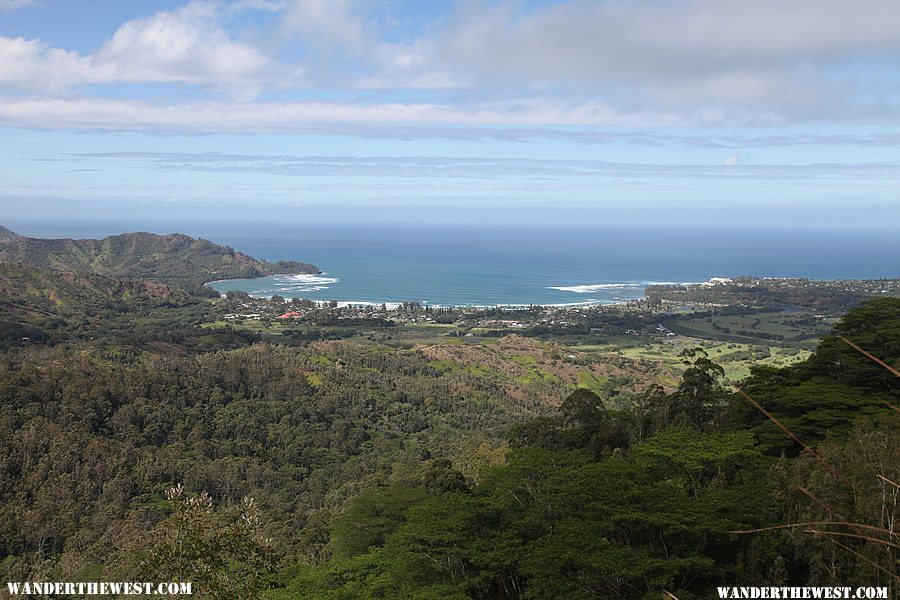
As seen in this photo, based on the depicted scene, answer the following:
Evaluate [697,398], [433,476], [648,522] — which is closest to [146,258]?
[433,476]

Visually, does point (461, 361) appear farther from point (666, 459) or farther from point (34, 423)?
point (666, 459)

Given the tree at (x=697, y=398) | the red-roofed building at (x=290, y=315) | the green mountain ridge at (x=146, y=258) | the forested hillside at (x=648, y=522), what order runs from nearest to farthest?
the forested hillside at (x=648, y=522) < the tree at (x=697, y=398) < the red-roofed building at (x=290, y=315) < the green mountain ridge at (x=146, y=258)

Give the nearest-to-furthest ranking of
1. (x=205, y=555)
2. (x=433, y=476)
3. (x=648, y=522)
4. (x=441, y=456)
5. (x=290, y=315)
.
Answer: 1. (x=205, y=555)
2. (x=648, y=522)
3. (x=433, y=476)
4. (x=441, y=456)
5. (x=290, y=315)

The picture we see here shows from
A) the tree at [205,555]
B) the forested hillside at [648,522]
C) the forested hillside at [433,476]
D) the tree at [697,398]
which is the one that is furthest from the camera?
the tree at [697,398]

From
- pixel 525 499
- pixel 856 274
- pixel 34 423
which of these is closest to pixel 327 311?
pixel 34 423

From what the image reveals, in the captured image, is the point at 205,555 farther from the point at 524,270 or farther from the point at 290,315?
the point at 524,270

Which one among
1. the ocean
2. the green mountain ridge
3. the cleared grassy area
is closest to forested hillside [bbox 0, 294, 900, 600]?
the cleared grassy area

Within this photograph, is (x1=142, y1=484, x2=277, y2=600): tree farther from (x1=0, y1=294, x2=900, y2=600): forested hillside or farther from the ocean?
the ocean

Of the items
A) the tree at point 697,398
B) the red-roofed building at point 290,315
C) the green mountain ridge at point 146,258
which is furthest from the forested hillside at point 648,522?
the green mountain ridge at point 146,258

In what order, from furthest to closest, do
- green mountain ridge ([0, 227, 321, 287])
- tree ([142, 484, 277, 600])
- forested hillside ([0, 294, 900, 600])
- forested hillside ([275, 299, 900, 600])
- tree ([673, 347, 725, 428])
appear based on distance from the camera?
1. green mountain ridge ([0, 227, 321, 287])
2. tree ([673, 347, 725, 428])
3. forested hillside ([0, 294, 900, 600])
4. forested hillside ([275, 299, 900, 600])
5. tree ([142, 484, 277, 600])

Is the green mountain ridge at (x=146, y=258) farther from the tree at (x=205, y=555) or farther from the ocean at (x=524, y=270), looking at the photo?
the tree at (x=205, y=555)
